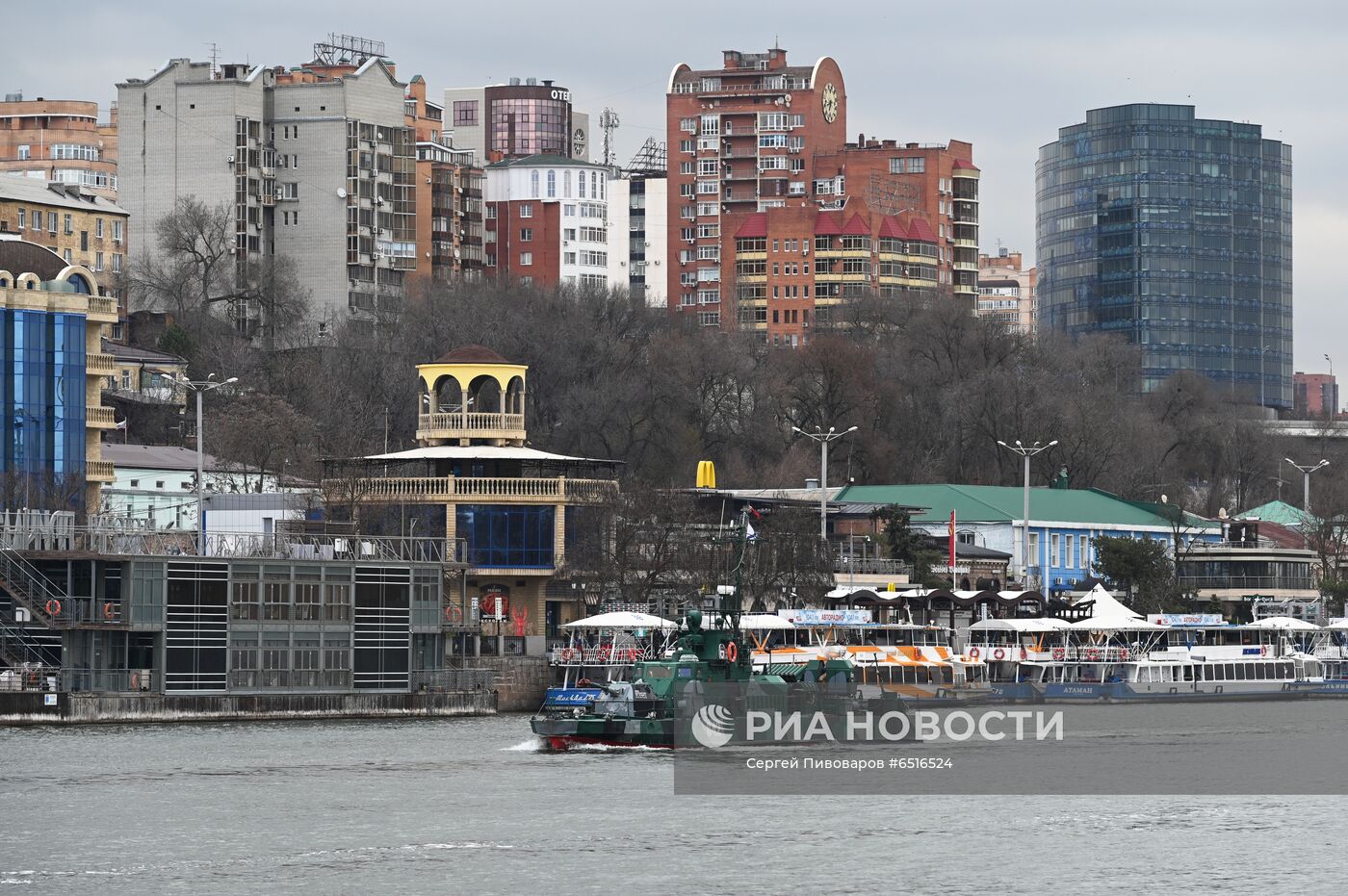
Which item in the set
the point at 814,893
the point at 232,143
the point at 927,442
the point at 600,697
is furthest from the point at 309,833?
the point at 232,143

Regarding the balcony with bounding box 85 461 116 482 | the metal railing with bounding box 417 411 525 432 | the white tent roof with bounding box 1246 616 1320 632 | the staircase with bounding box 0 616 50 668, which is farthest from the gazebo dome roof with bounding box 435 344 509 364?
the staircase with bounding box 0 616 50 668

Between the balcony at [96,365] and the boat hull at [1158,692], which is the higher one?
the balcony at [96,365]

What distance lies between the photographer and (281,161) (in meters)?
195

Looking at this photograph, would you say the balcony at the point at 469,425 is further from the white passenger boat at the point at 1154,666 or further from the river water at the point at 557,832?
the river water at the point at 557,832

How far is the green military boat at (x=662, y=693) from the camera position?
7719 centimetres

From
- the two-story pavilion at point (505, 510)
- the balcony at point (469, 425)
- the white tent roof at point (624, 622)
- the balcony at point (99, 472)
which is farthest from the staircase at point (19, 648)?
the balcony at point (99, 472)

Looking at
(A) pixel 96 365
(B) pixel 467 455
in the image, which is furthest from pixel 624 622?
(A) pixel 96 365

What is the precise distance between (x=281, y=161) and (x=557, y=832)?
141 m

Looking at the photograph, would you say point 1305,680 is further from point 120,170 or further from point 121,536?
point 120,170

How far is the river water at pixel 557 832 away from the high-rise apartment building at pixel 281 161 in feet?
391

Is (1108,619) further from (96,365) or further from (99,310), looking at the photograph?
(99,310)

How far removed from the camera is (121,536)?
88312mm

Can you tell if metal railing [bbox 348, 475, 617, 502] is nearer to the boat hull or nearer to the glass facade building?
the glass facade building

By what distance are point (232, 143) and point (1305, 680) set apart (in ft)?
318
